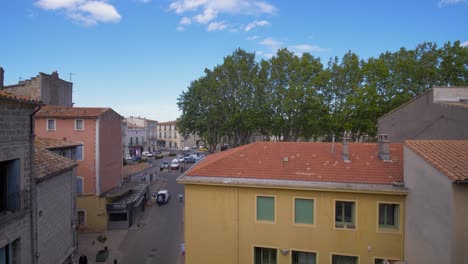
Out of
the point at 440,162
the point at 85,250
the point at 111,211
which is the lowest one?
the point at 85,250

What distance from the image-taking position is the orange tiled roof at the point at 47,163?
13.1m

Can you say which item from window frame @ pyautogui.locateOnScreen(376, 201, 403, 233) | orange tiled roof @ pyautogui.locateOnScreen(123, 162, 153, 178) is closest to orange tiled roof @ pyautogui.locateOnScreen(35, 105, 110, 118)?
orange tiled roof @ pyautogui.locateOnScreen(123, 162, 153, 178)

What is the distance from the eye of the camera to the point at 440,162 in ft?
31.9

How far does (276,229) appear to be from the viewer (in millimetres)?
13727

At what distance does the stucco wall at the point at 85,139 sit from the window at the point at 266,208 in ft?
56.6

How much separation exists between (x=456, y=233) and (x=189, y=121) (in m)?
32.9

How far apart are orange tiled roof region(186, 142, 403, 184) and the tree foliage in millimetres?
14640

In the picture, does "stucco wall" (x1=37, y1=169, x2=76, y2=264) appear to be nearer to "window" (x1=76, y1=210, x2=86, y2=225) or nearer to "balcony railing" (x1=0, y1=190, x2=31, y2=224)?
"balcony railing" (x1=0, y1=190, x2=31, y2=224)

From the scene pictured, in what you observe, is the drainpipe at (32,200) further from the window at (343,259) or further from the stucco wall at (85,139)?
the stucco wall at (85,139)

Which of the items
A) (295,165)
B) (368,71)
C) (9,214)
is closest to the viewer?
(9,214)

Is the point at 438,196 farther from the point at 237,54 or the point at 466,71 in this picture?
the point at 237,54

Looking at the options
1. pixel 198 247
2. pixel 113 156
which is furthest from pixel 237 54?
pixel 198 247

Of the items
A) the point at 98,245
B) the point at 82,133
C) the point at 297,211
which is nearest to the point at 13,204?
the point at 297,211

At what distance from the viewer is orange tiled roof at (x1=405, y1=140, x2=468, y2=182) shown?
8.87 metres
